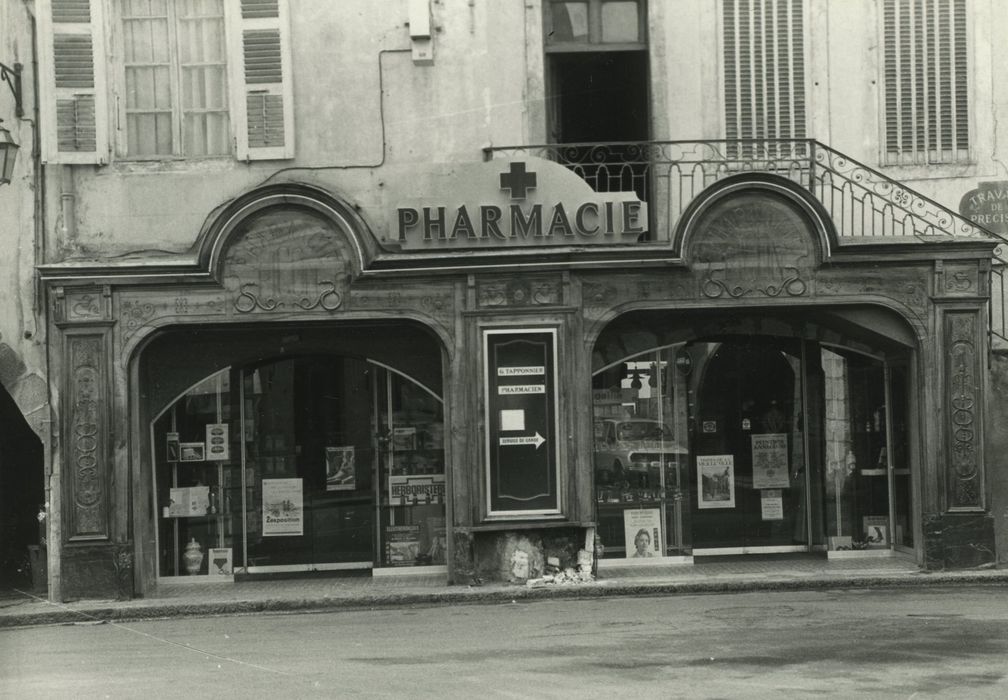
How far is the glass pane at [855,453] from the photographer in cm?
1495

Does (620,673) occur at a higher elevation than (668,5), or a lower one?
lower

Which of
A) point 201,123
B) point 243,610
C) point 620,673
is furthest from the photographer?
point 201,123

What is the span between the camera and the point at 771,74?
47.4 feet

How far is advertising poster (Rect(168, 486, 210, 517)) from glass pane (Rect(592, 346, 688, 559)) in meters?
4.50

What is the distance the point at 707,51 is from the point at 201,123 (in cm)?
568

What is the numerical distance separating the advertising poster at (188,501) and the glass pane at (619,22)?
6.90 meters

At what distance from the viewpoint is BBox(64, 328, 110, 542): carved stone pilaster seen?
13.4m

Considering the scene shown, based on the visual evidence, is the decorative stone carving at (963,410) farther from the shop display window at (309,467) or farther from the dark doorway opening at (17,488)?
the dark doorway opening at (17,488)

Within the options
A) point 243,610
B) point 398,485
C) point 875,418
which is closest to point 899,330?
point 875,418

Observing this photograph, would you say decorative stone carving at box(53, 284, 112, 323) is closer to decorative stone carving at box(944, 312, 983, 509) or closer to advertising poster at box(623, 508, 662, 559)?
advertising poster at box(623, 508, 662, 559)

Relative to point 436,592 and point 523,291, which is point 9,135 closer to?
point 523,291

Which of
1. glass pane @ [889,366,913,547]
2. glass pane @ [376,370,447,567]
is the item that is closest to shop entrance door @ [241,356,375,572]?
glass pane @ [376,370,447,567]

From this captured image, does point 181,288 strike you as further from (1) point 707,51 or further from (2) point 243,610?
(1) point 707,51

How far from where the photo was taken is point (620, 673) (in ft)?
28.5
